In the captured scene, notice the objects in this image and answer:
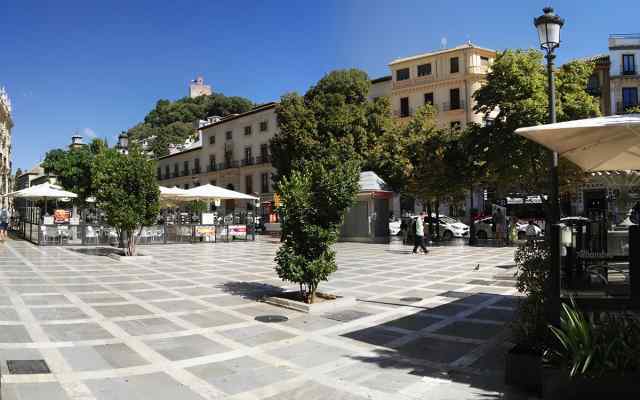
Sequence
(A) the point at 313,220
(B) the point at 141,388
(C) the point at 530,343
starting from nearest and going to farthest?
(C) the point at 530,343
(B) the point at 141,388
(A) the point at 313,220

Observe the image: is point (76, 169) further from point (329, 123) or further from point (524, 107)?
point (524, 107)

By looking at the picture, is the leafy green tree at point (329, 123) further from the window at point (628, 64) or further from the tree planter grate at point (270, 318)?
the tree planter grate at point (270, 318)

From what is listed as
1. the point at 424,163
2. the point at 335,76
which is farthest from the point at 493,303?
the point at 335,76

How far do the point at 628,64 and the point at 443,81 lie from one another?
1541cm

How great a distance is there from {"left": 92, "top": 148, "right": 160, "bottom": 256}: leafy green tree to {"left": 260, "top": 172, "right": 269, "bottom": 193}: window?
3251 centimetres

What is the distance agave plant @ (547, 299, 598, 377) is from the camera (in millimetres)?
3600

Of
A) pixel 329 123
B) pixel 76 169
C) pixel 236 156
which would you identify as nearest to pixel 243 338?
pixel 329 123

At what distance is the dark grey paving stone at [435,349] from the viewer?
5.46 metres

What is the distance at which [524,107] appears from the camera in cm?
1944

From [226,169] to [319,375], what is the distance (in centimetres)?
4982

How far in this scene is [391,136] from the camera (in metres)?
28.0

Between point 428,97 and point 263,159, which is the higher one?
point 428,97

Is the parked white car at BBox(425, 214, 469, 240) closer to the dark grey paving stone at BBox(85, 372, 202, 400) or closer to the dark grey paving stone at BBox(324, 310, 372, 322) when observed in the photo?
the dark grey paving stone at BBox(324, 310, 372, 322)

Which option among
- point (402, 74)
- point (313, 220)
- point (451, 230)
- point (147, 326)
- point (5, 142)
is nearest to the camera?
point (147, 326)
